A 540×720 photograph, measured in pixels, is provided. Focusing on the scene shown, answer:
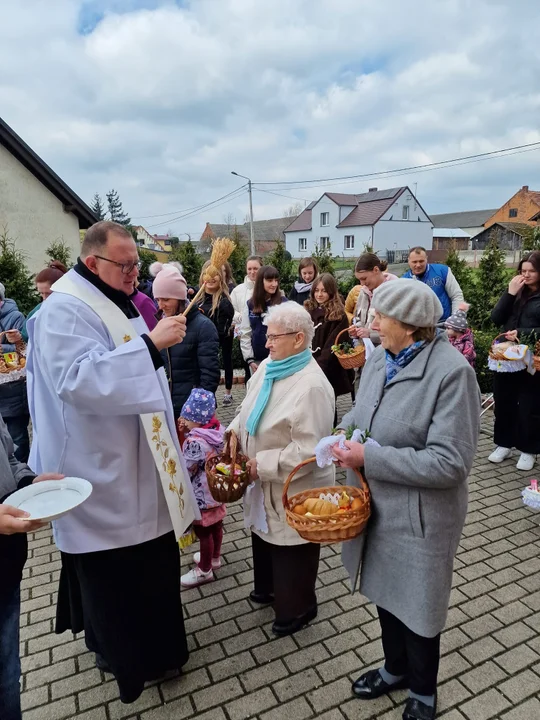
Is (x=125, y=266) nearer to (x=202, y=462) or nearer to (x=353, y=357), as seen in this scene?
(x=202, y=462)

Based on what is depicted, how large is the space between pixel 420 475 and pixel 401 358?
0.50m

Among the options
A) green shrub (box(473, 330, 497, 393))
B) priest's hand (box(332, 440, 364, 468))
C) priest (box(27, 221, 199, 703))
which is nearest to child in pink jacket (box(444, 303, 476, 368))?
green shrub (box(473, 330, 497, 393))

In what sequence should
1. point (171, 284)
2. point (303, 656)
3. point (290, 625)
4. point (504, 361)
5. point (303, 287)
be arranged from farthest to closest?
point (303, 287), point (504, 361), point (171, 284), point (290, 625), point (303, 656)

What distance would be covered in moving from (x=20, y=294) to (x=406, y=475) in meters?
10.3

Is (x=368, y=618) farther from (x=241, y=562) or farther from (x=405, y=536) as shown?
(x=405, y=536)

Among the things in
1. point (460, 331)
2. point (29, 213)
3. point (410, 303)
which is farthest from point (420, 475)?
point (29, 213)

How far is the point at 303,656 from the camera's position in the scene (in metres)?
2.73

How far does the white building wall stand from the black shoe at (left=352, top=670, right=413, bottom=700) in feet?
49.6

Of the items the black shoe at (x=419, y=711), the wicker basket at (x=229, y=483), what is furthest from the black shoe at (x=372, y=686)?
the wicker basket at (x=229, y=483)

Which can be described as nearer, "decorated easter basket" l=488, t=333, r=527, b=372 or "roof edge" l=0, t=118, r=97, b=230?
"decorated easter basket" l=488, t=333, r=527, b=372

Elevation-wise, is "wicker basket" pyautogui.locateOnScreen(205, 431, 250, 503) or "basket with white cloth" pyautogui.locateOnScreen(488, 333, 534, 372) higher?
"basket with white cloth" pyautogui.locateOnScreen(488, 333, 534, 372)

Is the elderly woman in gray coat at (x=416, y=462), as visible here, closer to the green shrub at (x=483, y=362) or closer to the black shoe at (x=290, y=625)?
the black shoe at (x=290, y=625)

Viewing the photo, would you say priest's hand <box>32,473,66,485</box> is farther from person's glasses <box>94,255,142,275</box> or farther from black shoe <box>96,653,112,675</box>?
black shoe <box>96,653,112,675</box>

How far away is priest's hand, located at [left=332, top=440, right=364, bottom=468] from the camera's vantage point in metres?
2.07
